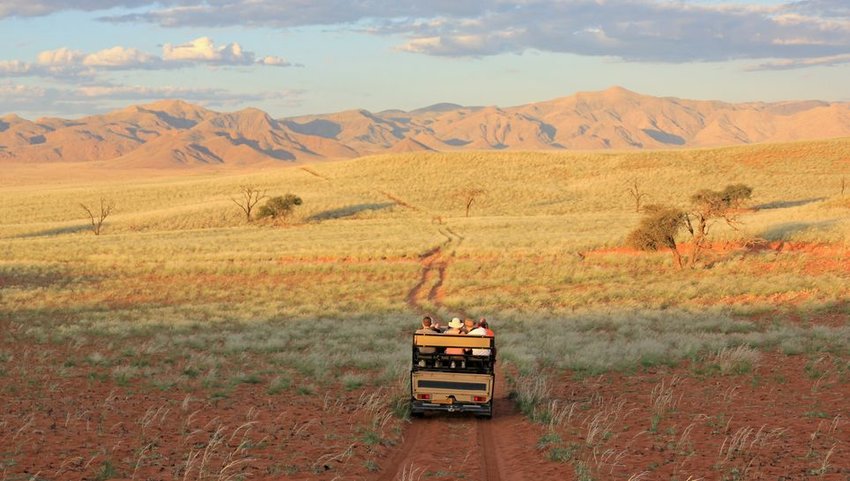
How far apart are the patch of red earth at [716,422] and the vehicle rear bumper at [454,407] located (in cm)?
149

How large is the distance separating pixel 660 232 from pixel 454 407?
29.7 m

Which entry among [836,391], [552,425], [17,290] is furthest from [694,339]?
[17,290]

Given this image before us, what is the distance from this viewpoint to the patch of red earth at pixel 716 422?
1098 cm

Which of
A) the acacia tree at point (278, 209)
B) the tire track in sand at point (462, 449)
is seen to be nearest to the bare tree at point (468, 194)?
the acacia tree at point (278, 209)

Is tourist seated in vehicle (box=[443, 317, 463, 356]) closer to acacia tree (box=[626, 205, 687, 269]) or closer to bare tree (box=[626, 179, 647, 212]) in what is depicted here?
acacia tree (box=[626, 205, 687, 269])

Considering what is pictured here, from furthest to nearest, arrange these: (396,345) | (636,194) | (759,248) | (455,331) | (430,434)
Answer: (636,194), (759,248), (396,345), (455,331), (430,434)

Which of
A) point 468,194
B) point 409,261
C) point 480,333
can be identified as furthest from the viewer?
point 468,194

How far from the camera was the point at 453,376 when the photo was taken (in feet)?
48.1

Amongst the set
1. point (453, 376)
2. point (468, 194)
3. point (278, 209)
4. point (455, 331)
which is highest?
point (455, 331)

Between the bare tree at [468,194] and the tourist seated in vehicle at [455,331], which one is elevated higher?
the tourist seated in vehicle at [455,331]

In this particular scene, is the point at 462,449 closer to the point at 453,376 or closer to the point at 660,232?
the point at 453,376

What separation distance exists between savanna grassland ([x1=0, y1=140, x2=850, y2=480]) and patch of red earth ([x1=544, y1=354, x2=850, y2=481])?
6cm

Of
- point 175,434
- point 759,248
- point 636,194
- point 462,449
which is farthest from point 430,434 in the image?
point 636,194

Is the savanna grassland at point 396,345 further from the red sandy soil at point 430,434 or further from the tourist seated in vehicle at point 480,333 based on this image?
the tourist seated in vehicle at point 480,333
